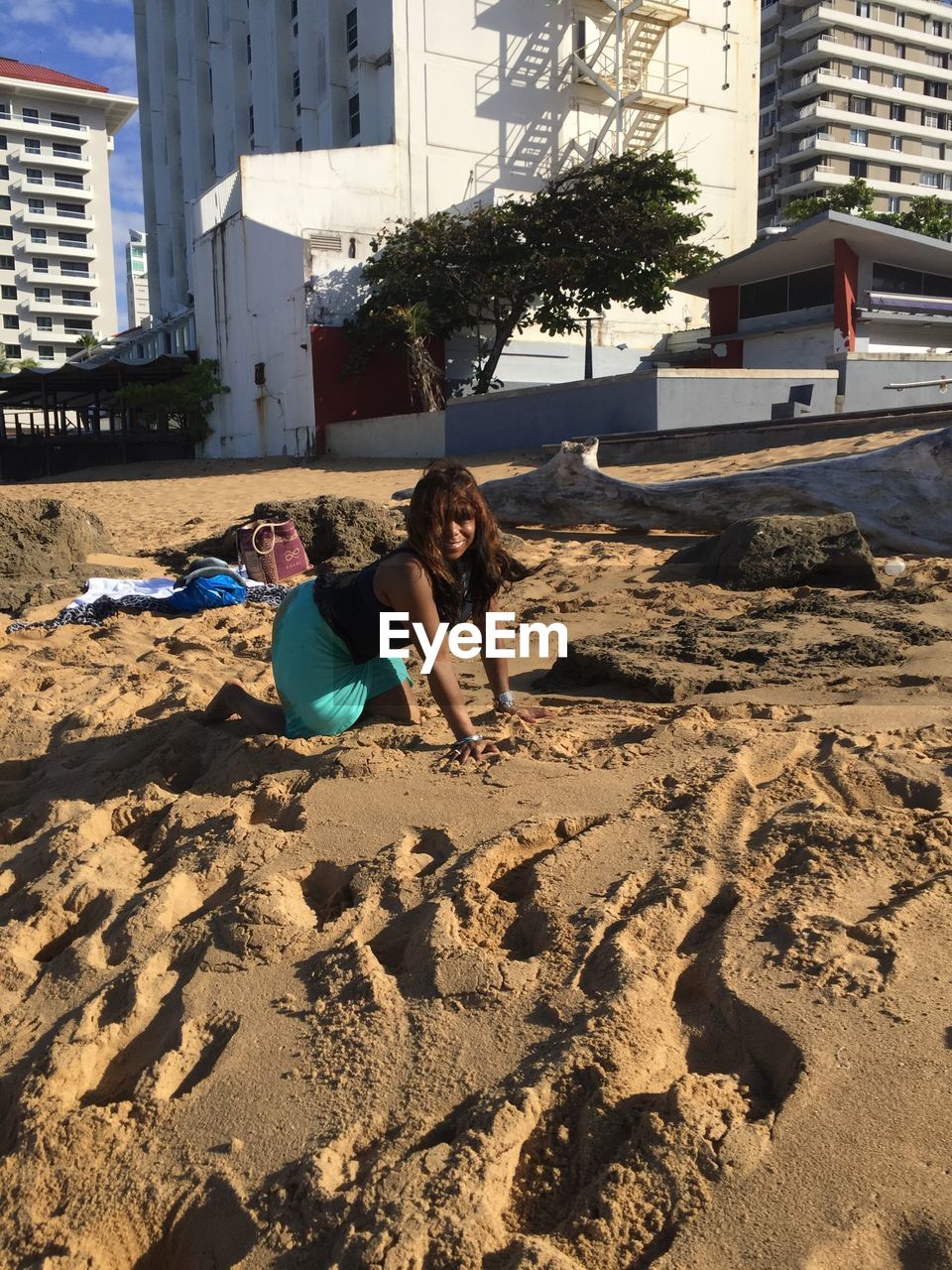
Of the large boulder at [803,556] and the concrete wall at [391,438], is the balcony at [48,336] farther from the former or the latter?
the large boulder at [803,556]

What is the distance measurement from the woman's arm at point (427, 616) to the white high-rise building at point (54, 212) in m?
60.3

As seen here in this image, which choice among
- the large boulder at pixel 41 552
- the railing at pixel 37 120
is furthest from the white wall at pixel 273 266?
the railing at pixel 37 120

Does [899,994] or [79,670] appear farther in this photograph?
[79,670]

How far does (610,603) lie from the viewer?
594 cm

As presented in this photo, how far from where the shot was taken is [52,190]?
58.2 meters

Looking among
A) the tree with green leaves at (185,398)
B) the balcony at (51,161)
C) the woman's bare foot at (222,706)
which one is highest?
the balcony at (51,161)

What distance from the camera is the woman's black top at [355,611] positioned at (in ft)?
11.5

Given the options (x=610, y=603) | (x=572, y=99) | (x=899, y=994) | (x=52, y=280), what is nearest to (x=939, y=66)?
(x=572, y=99)

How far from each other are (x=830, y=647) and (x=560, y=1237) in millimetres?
3362

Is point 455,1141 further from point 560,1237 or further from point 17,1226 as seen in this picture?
point 17,1226

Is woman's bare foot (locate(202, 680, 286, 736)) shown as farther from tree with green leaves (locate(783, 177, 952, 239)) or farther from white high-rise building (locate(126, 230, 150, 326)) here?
white high-rise building (locate(126, 230, 150, 326))

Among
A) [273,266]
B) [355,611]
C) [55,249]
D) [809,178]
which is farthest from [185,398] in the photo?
[55,249]

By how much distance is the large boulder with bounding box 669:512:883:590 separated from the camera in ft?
19.2

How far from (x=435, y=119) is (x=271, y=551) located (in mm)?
21825
